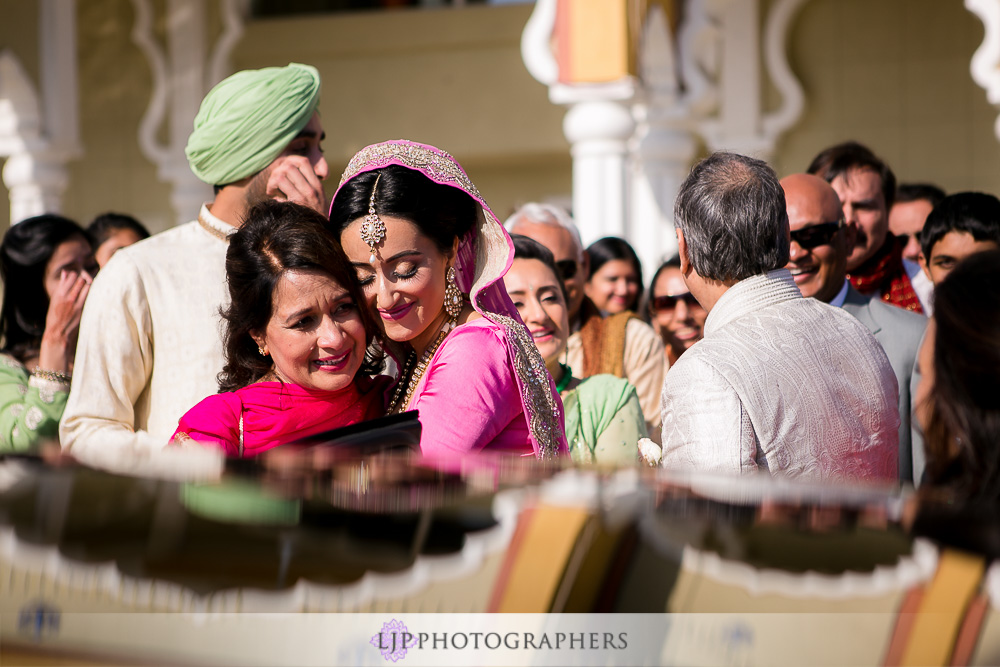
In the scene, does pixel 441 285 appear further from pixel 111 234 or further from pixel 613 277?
pixel 111 234

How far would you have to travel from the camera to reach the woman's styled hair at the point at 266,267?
1940 mm

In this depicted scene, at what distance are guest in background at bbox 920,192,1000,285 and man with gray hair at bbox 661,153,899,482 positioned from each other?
4.87 ft

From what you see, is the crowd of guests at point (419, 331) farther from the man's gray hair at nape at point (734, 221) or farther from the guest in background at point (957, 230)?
the guest in background at point (957, 230)

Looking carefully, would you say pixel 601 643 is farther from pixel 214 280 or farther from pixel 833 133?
pixel 833 133

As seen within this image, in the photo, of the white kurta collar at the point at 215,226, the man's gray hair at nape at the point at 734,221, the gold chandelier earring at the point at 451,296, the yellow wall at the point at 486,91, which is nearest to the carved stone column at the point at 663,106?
the yellow wall at the point at 486,91

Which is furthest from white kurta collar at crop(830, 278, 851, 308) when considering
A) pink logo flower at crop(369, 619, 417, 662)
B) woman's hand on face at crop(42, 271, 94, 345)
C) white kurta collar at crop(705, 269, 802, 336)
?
pink logo flower at crop(369, 619, 417, 662)

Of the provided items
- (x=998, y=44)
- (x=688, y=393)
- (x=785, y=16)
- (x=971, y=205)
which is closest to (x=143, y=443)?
(x=688, y=393)

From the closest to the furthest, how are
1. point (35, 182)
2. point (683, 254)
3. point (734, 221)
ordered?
1. point (734, 221)
2. point (683, 254)
3. point (35, 182)

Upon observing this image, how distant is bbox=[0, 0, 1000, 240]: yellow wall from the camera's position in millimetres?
8250

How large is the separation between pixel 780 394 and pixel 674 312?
2.13m

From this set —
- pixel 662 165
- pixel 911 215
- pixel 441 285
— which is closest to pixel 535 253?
pixel 441 285

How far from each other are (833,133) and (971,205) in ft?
17.1

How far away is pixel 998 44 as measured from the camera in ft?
17.0

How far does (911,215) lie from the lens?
485 centimetres
